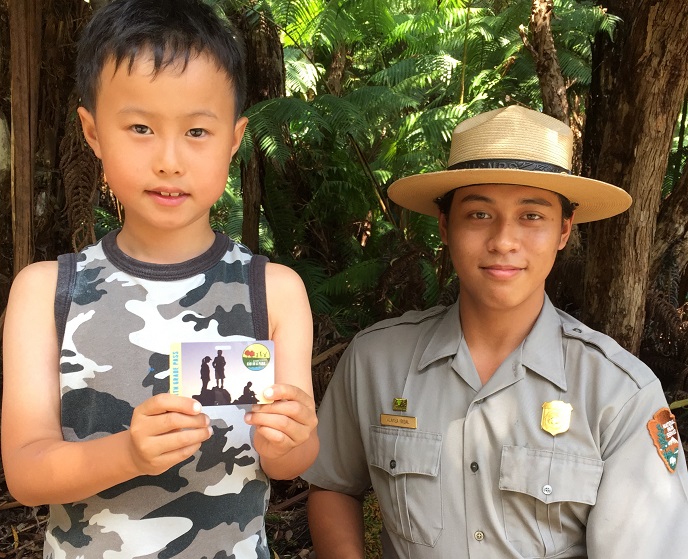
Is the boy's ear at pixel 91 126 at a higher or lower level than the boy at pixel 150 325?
higher

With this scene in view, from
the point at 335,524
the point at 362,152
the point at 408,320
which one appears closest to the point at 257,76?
the point at 362,152

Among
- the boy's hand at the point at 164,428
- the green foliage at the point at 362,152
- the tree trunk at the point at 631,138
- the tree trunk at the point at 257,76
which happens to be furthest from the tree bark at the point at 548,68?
the boy's hand at the point at 164,428

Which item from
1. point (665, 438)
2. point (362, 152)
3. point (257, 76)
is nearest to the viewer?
point (665, 438)

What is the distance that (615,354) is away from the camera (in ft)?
6.86

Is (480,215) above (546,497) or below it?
above

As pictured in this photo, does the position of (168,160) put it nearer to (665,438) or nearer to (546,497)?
(546,497)

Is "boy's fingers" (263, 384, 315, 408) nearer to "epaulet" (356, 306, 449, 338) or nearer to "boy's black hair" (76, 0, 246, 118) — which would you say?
"boy's black hair" (76, 0, 246, 118)

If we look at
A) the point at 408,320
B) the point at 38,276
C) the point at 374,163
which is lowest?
the point at 408,320

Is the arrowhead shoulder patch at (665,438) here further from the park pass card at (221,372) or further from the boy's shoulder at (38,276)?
the boy's shoulder at (38,276)

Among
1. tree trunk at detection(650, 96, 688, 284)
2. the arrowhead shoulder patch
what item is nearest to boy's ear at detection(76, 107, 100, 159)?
the arrowhead shoulder patch

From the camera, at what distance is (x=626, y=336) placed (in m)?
3.07

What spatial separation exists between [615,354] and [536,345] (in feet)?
0.70

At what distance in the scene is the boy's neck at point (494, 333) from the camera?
2.20 metres

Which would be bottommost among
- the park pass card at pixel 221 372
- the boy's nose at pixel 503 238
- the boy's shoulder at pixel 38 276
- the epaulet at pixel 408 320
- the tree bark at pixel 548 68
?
the park pass card at pixel 221 372
